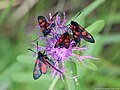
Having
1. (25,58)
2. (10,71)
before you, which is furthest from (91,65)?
(10,71)

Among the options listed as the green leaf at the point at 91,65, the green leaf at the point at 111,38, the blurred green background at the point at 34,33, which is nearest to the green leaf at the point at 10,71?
the blurred green background at the point at 34,33

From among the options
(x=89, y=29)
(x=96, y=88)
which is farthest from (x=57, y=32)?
(x=96, y=88)

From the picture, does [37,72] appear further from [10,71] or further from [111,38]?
[111,38]

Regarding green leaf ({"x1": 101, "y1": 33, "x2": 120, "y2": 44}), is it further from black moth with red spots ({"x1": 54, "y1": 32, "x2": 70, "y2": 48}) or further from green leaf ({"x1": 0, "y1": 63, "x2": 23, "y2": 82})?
black moth with red spots ({"x1": 54, "y1": 32, "x2": 70, "y2": 48})

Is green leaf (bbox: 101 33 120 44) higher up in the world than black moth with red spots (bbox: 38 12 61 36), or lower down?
lower down

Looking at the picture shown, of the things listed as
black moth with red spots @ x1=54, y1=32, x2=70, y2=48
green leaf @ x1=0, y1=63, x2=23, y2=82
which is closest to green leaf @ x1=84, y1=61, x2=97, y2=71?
black moth with red spots @ x1=54, y1=32, x2=70, y2=48

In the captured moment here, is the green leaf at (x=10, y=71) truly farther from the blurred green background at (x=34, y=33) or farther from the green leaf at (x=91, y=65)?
the green leaf at (x=91, y=65)

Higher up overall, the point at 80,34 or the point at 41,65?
the point at 80,34

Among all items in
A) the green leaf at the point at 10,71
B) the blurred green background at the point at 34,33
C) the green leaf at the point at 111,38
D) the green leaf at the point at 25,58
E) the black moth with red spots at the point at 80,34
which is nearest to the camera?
the black moth with red spots at the point at 80,34

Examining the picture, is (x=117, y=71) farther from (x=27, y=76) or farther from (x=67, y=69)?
(x=67, y=69)
